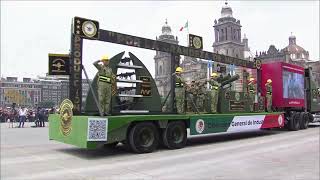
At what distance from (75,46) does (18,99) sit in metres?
48.4

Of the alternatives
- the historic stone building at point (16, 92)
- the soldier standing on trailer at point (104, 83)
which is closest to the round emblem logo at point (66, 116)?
the soldier standing on trailer at point (104, 83)

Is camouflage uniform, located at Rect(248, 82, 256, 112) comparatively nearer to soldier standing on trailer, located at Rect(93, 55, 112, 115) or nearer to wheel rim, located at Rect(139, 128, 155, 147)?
wheel rim, located at Rect(139, 128, 155, 147)

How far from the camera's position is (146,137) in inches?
506

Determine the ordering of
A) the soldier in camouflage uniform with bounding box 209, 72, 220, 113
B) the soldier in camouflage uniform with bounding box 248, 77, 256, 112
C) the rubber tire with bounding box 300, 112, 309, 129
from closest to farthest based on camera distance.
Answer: the soldier in camouflage uniform with bounding box 209, 72, 220, 113, the soldier in camouflage uniform with bounding box 248, 77, 256, 112, the rubber tire with bounding box 300, 112, 309, 129

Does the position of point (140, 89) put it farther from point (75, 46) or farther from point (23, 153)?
point (23, 153)

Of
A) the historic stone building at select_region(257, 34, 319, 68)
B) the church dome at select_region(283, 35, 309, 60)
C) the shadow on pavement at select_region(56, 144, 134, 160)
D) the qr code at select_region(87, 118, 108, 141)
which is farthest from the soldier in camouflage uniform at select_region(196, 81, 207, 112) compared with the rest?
the church dome at select_region(283, 35, 309, 60)

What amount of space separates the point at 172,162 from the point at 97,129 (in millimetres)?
2074

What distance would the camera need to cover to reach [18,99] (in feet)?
189

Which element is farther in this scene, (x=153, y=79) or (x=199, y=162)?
(x=153, y=79)

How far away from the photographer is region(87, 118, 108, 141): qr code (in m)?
11.2

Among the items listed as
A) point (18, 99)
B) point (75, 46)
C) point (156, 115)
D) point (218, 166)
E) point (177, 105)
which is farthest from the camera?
point (18, 99)

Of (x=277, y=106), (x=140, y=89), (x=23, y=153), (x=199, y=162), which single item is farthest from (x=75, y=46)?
(x=277, y=106)

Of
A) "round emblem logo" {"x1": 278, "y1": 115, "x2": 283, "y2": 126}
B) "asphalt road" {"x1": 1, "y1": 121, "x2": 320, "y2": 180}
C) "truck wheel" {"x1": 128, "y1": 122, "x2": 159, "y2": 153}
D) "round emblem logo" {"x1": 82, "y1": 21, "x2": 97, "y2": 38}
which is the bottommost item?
"asphalt road" {"x1": 1, "y1": 121, "x2": 320, "y2": 180}

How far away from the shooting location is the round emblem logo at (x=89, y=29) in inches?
481
